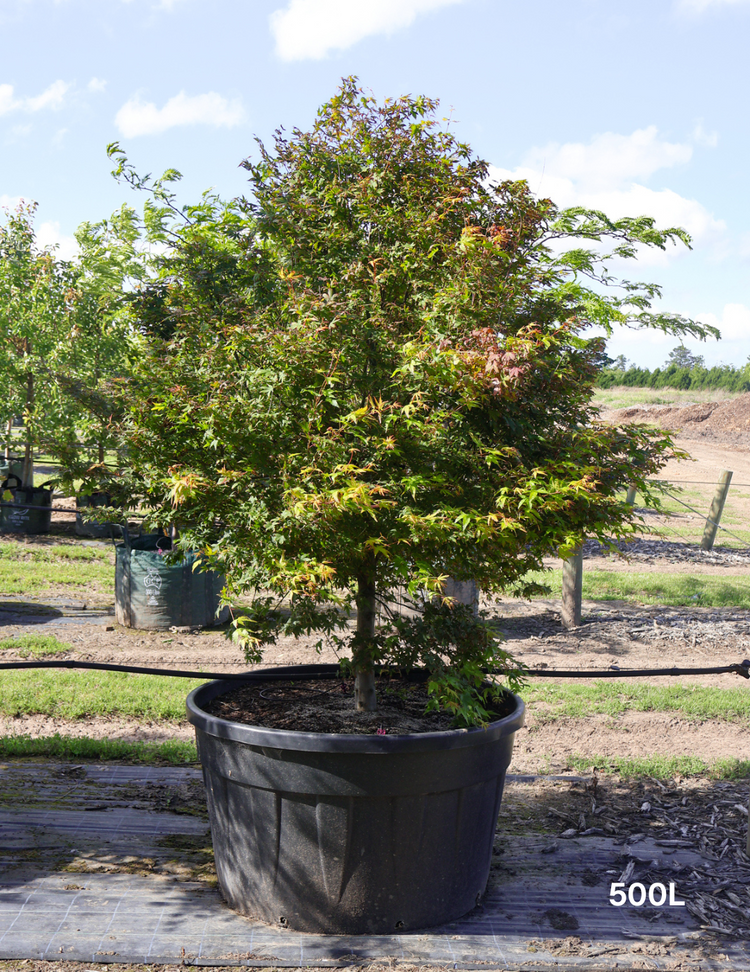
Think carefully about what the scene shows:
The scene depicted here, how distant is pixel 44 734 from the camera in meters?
5.24

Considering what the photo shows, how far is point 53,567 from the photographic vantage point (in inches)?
428

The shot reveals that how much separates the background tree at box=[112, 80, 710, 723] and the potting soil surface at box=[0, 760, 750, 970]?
90 cm

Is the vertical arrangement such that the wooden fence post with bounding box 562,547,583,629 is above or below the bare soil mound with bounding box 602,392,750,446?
below

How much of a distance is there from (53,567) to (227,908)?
8.61 metres

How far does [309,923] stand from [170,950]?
1.75 feet

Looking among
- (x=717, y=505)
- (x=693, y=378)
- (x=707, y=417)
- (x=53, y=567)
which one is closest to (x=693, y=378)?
(x=693, y=378)

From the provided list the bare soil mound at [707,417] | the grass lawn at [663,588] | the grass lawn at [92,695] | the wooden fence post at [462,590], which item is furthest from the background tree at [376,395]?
the bare soil mound at [707,417]

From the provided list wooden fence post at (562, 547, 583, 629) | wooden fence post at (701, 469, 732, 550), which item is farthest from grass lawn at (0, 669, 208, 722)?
wooden fence post at (701, 469, 732, 550)

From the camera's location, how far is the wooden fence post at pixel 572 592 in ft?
26.6

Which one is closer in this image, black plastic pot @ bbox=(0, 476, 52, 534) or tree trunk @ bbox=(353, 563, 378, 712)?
tree trunk @ bbox=(353, 563, 378, 712)

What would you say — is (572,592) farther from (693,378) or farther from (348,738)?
(693,378)

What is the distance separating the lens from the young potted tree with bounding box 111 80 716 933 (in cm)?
278

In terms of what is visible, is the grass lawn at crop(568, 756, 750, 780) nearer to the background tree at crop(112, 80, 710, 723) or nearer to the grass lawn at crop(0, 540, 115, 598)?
the background tree at crop(112, 80, 710, 723)

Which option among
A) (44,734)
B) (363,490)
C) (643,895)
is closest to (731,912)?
(643,895)
